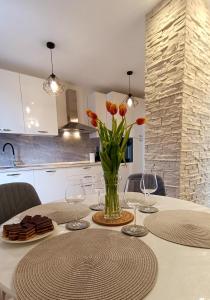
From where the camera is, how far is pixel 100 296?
0.39 meters

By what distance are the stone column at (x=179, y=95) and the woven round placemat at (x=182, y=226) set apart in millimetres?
750

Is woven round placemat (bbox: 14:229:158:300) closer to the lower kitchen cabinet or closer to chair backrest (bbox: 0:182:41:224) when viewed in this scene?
chair backrest (bbox: 0:182:41:224)

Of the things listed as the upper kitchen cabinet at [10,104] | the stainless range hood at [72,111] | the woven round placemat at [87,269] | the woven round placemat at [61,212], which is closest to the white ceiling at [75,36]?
the upper kitchen cabinet at [10,104]

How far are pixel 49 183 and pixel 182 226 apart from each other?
7.43ft

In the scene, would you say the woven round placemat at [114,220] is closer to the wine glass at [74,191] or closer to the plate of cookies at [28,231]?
the wine glass at [74,191]

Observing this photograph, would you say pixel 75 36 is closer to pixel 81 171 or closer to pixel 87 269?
pixel 81 171

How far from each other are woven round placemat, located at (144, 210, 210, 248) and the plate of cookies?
0.43 metres

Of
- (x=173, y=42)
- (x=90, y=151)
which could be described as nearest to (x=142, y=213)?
(x=173, y=42)

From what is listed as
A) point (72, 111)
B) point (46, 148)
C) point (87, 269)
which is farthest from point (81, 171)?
point (87, 269)

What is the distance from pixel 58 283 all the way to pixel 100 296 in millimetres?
118

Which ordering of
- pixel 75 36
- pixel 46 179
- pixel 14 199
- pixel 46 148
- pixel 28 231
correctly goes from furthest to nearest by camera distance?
pixel 46 148
pixel 46 179
pixel 75 36
pixel 14 199
pixel 28 231

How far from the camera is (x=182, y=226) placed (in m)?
0.74

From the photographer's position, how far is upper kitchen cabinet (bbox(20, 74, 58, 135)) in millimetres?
2654

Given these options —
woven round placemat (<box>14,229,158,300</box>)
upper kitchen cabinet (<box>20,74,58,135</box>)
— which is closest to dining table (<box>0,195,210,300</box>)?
woven round placemat (<box>14,229,158,300</box>)
